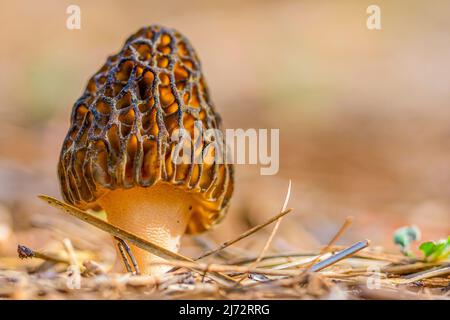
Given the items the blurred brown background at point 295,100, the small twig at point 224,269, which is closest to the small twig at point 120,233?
the small twig at point 224,269

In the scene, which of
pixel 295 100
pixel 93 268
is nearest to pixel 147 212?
pixel 93 268

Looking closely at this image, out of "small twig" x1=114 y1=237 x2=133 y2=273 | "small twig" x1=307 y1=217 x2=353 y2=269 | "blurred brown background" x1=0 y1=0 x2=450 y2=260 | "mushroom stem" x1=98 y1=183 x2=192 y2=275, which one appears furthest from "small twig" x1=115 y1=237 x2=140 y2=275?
"blurred brown background" x1=0 y1=0 x2=450 y2=260

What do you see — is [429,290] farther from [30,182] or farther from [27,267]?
[30,182]

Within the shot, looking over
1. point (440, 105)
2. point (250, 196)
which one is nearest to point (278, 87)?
point (440, 105)

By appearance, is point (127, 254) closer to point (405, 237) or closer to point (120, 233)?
point (120, 233)

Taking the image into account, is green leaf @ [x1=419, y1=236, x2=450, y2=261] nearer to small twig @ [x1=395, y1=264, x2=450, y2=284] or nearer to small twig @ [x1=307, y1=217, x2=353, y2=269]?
small twig @ [x1=395, y1=264, x2=450, y2=284]
